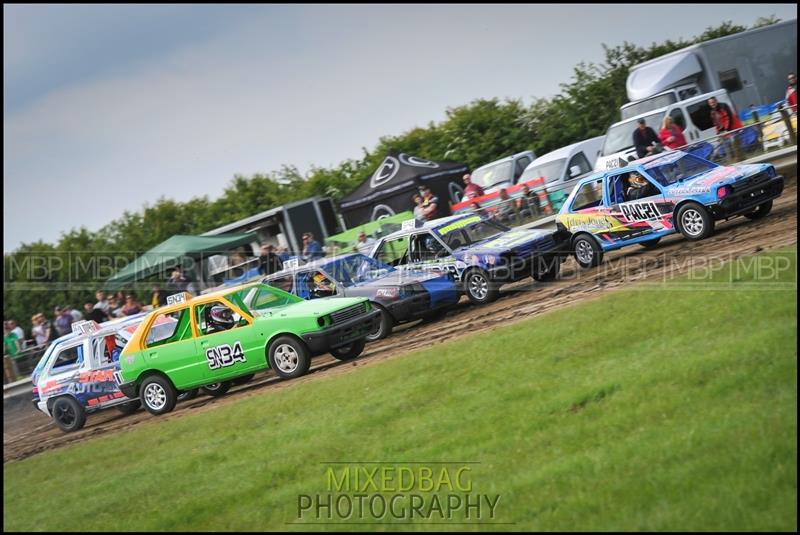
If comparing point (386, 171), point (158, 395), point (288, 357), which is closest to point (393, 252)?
point (288, 357)

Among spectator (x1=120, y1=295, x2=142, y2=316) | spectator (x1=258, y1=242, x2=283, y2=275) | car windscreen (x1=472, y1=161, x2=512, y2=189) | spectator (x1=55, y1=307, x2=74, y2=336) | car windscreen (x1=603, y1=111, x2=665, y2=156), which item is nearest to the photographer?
car windscreen (x1=603, y1=111, x2=665, y2=156)

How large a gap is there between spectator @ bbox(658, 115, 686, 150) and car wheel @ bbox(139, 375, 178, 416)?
12.3m

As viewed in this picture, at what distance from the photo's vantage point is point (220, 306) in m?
16.0

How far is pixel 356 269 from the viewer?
61.2ft

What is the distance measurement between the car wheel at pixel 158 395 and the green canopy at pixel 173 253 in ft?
46.6

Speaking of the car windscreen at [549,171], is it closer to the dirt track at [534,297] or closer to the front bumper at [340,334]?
the dirt track at [534,297]

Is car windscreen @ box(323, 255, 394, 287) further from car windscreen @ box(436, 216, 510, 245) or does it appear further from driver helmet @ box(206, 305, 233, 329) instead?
driver helmet @ box(206, 305, 233, 329)

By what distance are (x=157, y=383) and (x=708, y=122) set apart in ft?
48.4

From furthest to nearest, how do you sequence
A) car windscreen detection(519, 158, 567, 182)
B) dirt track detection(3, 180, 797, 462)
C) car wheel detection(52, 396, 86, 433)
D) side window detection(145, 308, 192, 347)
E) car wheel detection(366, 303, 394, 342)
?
car windscreen detection(519, 158, 567, 182)
car wheel detection(52, 396, 86, 433)
car wheel detection(366, 303, 394, 342)
side window detection(145, 308, 192, 347)
dirt track detection(3, 180, 797, 462)

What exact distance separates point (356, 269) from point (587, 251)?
4.22 metres

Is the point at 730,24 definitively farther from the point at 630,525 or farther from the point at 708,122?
the point at 630,525

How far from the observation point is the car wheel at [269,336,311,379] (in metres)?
15.4

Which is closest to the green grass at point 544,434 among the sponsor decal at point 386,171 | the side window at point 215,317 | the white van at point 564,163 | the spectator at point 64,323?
the side window at point 215,317

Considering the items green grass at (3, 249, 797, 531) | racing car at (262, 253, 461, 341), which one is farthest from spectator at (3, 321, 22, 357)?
green grass at (3, 249, 797, 531)
